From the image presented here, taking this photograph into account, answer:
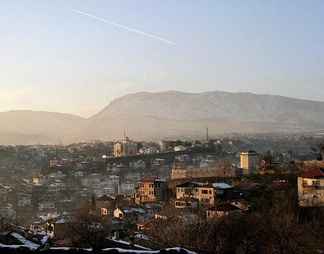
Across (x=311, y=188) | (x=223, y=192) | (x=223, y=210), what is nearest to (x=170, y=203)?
(x=223, y=192)

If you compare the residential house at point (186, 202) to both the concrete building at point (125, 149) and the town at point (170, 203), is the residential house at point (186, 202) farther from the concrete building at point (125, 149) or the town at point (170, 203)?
the concrete building at point (125, 149)

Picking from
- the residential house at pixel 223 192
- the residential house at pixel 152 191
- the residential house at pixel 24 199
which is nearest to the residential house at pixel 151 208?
the residential house at pixel 223 192

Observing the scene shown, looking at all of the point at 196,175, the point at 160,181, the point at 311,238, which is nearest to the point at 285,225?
the point at 311,238

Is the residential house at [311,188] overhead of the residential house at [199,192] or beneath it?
overhead

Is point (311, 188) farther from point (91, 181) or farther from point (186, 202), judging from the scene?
point (91, 181)

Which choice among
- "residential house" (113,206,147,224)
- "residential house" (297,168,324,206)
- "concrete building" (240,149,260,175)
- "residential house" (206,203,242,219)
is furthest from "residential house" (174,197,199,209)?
"concrete building" (240,149,260,175)

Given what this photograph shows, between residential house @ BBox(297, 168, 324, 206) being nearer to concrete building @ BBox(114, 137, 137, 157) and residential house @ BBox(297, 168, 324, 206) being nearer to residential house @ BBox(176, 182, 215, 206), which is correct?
residential house @ BBox(176, 182, 215, 206)

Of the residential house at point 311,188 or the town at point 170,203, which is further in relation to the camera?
the residential house at point 311,188
